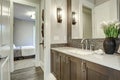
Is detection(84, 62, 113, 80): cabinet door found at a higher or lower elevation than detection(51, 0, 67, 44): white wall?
lower

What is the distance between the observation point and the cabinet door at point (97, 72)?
3.32 feet

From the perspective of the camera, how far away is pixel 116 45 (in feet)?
5.40

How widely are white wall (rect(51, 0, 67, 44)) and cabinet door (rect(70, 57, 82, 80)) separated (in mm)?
1184

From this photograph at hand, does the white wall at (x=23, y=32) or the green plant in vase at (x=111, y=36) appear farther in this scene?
the white wall at (x=23, y=32)

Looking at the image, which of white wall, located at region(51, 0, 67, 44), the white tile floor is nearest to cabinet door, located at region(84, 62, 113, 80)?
white wall, located at region(51, 0, 67, 44)

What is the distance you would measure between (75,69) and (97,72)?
0.49 meters

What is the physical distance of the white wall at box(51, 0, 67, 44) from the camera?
274 cm

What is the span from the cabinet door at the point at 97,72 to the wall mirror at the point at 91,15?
34.1 inches

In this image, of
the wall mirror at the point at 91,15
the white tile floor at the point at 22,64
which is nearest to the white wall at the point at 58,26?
the wall mirror at the point at 91,15

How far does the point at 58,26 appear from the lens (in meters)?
2.82

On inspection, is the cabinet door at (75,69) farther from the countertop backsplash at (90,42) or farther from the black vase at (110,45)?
the countertop backsplash at (90,42)

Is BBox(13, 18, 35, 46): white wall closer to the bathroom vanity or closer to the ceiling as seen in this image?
the ceiling

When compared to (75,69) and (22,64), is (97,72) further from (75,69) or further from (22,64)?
(22,64)

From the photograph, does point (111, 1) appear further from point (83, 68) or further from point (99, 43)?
point (83, 68)
